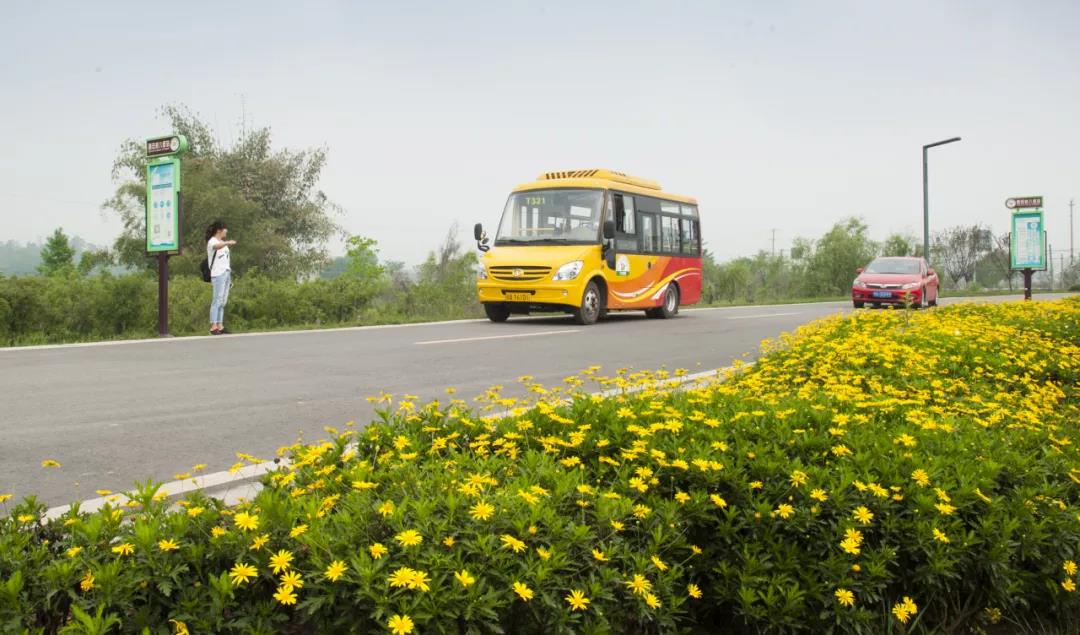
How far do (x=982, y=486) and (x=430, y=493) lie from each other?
2.08m

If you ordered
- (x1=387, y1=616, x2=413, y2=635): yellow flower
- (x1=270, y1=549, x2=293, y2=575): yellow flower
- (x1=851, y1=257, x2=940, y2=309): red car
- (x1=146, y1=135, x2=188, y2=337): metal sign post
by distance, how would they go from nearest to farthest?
1. (x1=387, y1=616, x2=413, y2=635): yellow flower
2. (x1=270, y1=549, x2=293, y2=575): yellow flower
3. (x1=146, y1=135, x2=188, y2=337): metal sign post
4. (x1=851, y1=257, x2=940, y2=309): red car

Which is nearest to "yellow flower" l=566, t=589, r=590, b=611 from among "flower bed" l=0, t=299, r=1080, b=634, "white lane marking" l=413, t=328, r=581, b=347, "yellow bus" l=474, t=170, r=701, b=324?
"flower bed" l=0, t=299, r=1080, b=634

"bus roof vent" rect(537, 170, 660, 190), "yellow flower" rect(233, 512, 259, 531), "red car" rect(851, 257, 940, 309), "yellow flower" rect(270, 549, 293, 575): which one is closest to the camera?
"yellow flower" rect(270, 549, 293, 575)

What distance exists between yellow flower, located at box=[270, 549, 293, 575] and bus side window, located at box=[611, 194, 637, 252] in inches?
601

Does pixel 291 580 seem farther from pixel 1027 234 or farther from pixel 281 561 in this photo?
pixel 1027 234

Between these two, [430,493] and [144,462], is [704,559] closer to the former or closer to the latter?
[430,493]

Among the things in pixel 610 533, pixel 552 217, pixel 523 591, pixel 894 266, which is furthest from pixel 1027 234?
pixel 523 591

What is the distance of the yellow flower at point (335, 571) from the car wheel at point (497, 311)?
48.2 feet

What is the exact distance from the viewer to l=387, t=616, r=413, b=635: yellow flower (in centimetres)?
205

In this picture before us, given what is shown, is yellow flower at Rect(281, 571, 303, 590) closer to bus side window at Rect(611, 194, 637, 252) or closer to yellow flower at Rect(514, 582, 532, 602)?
yellow flower at Rect(514, 582, 532, 602)

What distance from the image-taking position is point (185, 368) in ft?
30.3

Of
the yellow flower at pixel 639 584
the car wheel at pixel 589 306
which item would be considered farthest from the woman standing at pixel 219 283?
the yellow flower at pixel 639 584

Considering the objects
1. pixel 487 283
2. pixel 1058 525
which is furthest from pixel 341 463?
pixel 487 283

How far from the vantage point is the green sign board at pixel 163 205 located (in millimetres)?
15578
